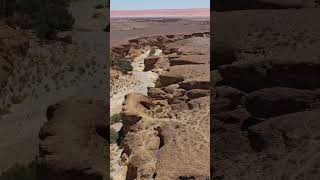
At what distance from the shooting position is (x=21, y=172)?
264 inches

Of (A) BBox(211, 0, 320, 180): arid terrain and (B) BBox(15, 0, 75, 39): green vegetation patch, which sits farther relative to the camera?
(B) BBox(15, 0, 75, 39): green vegetation patch

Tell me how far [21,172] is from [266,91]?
11.0ft

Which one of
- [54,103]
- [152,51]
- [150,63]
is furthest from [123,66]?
[54,103]

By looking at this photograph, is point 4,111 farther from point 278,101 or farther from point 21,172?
point 278,101

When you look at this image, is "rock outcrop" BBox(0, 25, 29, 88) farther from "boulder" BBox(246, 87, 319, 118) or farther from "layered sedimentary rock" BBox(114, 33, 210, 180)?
"boulder" BBox(246, 87, 319, 118)

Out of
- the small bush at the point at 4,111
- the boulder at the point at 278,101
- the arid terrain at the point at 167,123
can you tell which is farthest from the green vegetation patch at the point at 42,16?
the boulder at the point at 278,101

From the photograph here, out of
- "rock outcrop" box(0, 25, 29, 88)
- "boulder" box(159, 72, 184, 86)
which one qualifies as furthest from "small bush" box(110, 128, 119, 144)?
"rock outcrop" box(0, 25, 29, 88)

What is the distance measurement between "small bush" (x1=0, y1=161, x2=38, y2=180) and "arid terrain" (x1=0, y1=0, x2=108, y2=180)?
7cm

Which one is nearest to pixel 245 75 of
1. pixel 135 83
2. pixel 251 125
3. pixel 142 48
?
pixel 251 125

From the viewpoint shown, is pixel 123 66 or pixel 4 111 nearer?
pixel 4 111

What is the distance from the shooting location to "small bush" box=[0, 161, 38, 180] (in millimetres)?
6633

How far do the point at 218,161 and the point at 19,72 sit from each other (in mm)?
3914

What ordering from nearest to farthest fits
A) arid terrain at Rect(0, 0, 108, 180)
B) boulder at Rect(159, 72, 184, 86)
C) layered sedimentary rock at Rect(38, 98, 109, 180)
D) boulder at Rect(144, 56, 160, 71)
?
layered sedimentary rock at Rect(38, 98, 109, 180) < arid terrain at Rect(0, 0, 108, 180) < boulder at Rect(159, 72, 184, 86) < boulder at Rect(144, 56, 160, 71)

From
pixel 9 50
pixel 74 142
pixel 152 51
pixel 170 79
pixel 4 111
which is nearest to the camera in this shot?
pixel 74 142
